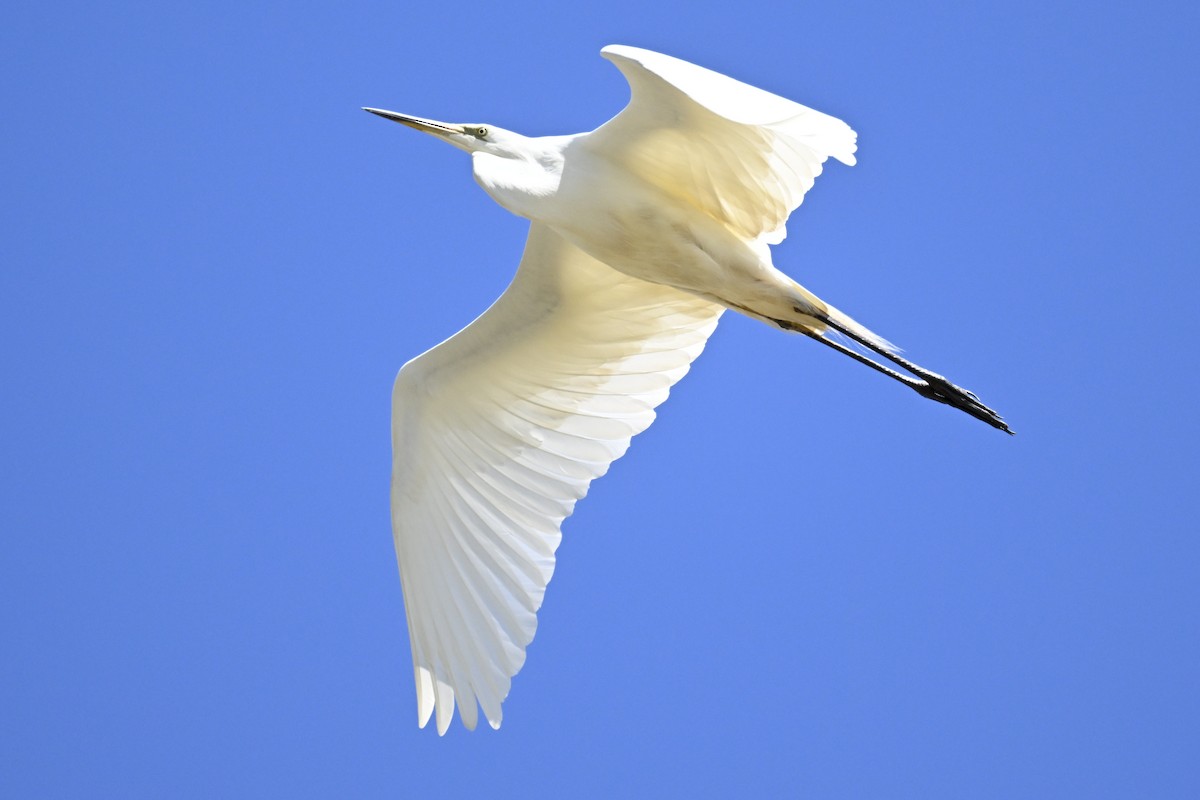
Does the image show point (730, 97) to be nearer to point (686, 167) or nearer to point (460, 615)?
point (686, 167)

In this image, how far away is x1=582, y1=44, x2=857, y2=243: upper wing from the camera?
518 cm

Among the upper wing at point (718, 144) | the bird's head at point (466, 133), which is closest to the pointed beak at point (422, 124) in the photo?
the bird's head at point (466, 133)

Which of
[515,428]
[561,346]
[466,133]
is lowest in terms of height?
[515,428]

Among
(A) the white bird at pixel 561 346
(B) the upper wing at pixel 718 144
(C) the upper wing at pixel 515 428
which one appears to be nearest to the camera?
(B) the upper wing at pixel 718 144

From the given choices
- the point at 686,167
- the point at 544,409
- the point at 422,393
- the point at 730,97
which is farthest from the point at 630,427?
the point at 730,97

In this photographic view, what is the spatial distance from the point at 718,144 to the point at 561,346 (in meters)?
1.47

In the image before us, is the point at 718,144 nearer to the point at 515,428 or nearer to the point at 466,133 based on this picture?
the point at 466,133

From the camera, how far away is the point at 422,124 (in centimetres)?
651

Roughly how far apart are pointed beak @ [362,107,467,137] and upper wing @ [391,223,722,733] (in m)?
0.63

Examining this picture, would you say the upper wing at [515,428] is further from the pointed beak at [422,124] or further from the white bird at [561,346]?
the pointed beak at [422,124]

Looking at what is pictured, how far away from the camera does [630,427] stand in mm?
7070

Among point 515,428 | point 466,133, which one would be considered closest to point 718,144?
point 466,133

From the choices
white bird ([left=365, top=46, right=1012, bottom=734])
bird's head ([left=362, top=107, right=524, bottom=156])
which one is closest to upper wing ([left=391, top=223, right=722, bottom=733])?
white bird ([left=365, top=46, right=1012, bottom=734])

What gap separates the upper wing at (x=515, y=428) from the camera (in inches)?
269
